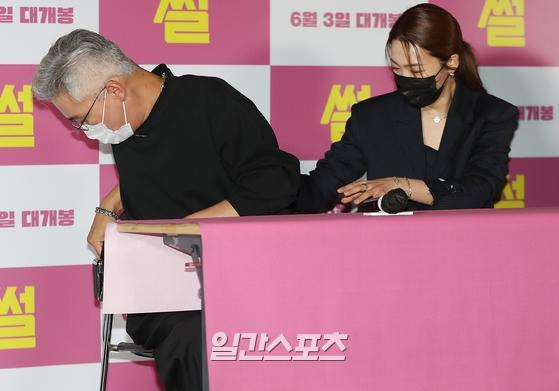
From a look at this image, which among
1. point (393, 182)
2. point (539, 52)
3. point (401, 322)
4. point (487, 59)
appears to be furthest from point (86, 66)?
point (539, 52)

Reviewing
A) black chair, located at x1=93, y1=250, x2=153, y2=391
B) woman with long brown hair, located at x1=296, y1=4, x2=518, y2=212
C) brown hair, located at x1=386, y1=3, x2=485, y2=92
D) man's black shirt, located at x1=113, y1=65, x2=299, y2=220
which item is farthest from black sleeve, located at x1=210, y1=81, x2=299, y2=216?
brown hair, located at x1=386, y1=3, x2=485, y2=92

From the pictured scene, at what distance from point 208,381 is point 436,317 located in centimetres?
46

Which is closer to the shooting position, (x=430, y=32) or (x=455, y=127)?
(x=430, y=32)

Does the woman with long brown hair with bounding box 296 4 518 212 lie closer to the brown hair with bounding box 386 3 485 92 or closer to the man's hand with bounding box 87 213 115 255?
the brown hair with bounding box 386 3 485 92

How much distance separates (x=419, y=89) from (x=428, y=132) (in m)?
0.18

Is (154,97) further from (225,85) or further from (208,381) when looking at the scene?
(208,381)

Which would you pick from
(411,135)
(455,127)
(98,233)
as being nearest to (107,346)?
(98,233)

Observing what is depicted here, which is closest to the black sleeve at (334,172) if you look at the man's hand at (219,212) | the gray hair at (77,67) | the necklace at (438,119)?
the necklace at (438,119)

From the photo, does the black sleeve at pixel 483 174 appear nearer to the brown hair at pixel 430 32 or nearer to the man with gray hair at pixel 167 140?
the brown hair at pixel 430 32

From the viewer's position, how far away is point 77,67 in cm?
200

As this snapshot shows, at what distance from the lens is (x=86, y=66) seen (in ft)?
6.58

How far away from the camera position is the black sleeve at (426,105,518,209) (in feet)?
7.46

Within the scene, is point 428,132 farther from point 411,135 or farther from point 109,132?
point 109,132

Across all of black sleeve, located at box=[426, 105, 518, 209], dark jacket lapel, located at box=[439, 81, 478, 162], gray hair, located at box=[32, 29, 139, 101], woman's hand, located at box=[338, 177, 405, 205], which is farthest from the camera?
dark jacket lapel, located at box=[439, 81, 478, 162]
